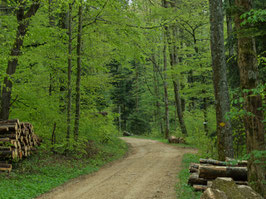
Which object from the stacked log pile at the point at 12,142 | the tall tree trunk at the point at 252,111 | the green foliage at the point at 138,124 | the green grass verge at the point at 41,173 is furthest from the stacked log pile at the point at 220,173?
the green foliage at the point at 138,124

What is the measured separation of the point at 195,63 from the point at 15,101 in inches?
557

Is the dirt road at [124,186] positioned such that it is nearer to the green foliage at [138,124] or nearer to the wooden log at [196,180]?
the wooden log at [196,180]

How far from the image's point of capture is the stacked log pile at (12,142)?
864 centimetres

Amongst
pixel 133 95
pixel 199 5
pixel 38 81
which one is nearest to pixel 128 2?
pixel 38 81

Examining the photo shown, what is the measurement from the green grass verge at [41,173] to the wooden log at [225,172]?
16.9 feet

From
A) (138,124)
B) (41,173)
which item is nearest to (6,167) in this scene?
(41,173)

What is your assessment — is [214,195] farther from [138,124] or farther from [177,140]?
[138,124]

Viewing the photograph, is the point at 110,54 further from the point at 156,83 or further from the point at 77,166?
the point at 156,83

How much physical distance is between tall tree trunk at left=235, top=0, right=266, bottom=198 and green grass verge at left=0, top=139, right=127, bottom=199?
627cm

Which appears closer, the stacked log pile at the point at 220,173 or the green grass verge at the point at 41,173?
the stacked log pile at the point at 220,173

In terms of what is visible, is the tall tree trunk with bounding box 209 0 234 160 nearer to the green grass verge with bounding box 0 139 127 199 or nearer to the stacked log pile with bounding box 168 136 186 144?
the green grass verge with bounding box 0 139 127 199

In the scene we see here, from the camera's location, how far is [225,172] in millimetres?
6414

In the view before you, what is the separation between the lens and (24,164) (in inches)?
372

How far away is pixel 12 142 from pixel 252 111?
859 centimetres
